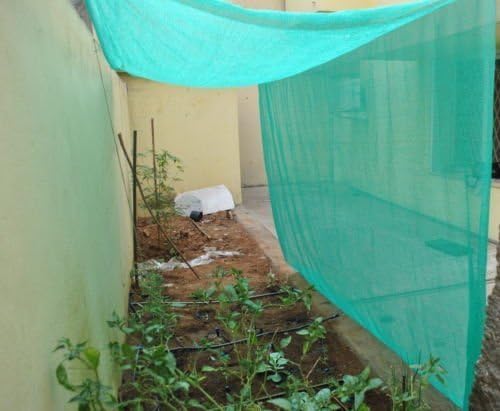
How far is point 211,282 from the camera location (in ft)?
12.2

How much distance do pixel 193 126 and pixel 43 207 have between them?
19.2ft

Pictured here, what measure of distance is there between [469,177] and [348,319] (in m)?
1.57

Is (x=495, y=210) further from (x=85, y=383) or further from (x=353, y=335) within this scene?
(x=85, y=383)

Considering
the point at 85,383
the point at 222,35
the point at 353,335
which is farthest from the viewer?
the point at 353,335

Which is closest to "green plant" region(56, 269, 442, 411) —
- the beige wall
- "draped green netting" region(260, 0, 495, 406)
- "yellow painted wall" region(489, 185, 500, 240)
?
"draped green netting" region(260, 0, 495, 406)

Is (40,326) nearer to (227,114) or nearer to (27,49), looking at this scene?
(27,49)

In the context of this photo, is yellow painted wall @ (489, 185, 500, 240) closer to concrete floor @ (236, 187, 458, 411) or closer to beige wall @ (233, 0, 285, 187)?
concrete floor @ (236, 187, 458, 411)

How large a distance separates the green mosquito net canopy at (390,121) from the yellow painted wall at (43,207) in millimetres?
514

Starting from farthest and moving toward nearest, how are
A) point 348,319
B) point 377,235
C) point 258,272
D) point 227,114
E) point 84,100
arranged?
point 227,114, point 258,272, point 348,319, point 377,235, point 84,100

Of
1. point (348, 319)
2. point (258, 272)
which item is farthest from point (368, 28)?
point (258, 272)

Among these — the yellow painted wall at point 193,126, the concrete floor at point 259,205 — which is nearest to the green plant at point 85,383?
the concrete floor at point 259,205

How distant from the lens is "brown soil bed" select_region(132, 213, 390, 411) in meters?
2.36

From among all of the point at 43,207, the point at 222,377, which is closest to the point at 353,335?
the point at 222,377

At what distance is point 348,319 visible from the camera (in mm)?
2904
